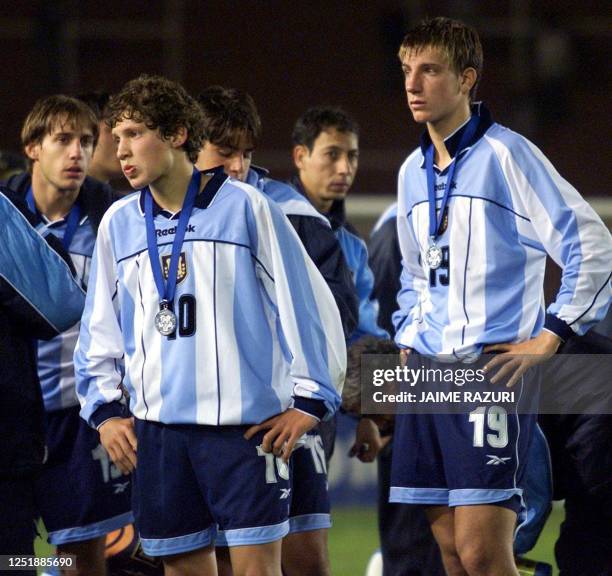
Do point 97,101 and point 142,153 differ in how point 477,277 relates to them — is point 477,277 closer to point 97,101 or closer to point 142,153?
point 142,153

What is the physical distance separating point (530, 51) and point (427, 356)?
10082mm

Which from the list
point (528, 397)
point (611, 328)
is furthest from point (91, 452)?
point (611, 328)

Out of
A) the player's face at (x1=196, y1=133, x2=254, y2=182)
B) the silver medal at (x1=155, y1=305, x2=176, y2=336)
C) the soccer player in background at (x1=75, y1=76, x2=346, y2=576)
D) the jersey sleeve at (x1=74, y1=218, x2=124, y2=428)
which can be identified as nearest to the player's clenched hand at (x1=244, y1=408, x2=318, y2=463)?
the soccer player in background at (x1=75, y1=76, x2=346, y2=576)

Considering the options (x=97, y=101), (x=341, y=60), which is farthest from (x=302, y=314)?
A: (x=341, y=60)

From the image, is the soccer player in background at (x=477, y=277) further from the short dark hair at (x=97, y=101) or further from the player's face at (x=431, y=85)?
the short dark hair at (x=97, y=101)

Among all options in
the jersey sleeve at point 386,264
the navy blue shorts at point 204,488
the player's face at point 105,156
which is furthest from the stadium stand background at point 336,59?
the navy blue shorts at point 204,488

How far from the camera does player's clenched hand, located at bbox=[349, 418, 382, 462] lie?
5.09 metres

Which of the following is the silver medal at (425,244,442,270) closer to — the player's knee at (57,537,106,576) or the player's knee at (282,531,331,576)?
the player's knee at (282,531,331,576)

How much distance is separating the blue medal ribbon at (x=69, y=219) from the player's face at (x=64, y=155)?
79mm

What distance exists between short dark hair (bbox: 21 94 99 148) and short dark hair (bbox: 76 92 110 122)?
17.8 inches

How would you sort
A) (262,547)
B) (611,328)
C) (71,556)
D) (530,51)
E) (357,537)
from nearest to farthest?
(262,547) < (71,556) < (611,328) < (357,537) < (530,51)

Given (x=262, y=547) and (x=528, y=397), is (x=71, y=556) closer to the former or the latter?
(x=262, y=547)

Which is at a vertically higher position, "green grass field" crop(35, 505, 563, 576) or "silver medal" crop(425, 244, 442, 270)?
"silver medal" crop(425, 244, 442, 270)

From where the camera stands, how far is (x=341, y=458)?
28.8 feet
